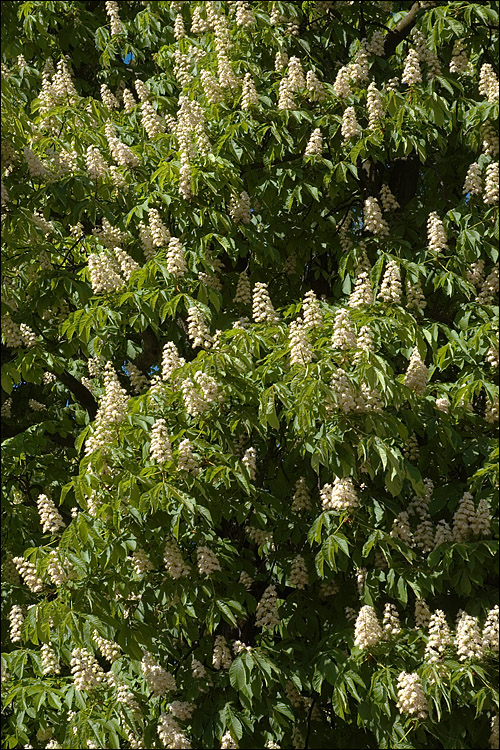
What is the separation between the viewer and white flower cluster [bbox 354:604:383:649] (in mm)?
5234

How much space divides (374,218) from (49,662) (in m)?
3.16

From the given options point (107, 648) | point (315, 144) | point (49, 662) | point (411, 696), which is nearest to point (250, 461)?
point (107, 648)

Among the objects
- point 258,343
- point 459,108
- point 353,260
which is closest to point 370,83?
point 459,108

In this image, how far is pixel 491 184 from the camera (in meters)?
6.30

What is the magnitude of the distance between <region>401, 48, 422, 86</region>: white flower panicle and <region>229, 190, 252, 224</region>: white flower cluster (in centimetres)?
118

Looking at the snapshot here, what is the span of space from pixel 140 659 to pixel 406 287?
2.56 metres

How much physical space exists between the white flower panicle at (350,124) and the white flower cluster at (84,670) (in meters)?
3.24

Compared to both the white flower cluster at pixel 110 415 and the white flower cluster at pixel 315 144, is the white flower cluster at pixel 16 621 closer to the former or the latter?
the white flower cluster at pixel 110 415

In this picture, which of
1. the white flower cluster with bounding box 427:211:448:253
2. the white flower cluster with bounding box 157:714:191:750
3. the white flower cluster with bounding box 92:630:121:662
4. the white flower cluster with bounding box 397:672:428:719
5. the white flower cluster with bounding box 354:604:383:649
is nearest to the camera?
the white flower cluster with bounding box 397:672:428:719

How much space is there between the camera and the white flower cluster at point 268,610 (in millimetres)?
5730

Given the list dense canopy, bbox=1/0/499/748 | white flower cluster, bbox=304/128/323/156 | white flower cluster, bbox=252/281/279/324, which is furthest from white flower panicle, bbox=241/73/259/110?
white flower cluster, bbox=252/281/279/324

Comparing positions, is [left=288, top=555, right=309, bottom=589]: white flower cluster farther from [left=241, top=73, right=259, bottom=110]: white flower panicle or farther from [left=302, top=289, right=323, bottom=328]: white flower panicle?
[left=241, top=73, right=259, bottom=110]: white flower panicle

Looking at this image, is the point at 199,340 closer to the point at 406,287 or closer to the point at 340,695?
the point at 406,287

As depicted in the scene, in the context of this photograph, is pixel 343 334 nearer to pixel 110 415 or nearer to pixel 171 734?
pixel 110 415
